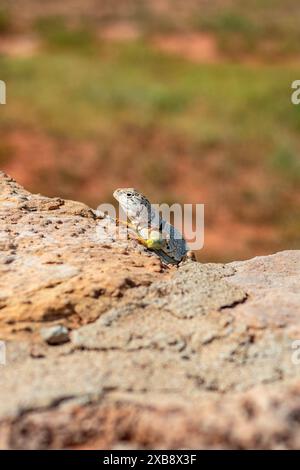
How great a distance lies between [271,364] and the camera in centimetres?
301

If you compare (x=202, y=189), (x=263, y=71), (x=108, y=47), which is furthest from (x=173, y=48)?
(x=202, y=189)

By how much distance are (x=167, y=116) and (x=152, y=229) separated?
50.3 feet

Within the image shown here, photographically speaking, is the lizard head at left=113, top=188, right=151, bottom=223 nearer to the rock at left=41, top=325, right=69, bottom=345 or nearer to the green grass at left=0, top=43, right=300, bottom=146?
the rock at left=41, top=325, right=69, bottom=345

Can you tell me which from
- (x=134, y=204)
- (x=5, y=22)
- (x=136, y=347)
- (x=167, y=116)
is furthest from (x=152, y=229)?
(x=5, y=22)

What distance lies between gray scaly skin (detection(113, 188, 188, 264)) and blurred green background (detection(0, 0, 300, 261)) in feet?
27.9

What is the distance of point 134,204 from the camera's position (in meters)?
4.71

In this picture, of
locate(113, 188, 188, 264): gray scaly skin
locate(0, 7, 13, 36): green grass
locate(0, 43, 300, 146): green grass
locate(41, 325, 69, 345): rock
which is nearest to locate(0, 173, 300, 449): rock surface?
locate(41, 325, 69, 345): rock

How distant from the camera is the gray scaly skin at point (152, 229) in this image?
4.23 meters

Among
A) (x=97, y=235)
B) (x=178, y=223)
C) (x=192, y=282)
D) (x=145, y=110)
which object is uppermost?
(x=145, y=110)

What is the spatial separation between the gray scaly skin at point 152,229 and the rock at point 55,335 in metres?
1.11

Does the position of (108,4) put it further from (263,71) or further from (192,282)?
(192,282)

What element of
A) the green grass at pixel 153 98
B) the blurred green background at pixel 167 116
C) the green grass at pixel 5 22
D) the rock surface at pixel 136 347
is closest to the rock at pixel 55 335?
the rock surface at pixel 136 347

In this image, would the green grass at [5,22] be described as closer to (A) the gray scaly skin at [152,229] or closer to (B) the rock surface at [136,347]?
(A) the gray scaly skin at [152,229]

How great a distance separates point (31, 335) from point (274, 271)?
1400mm
